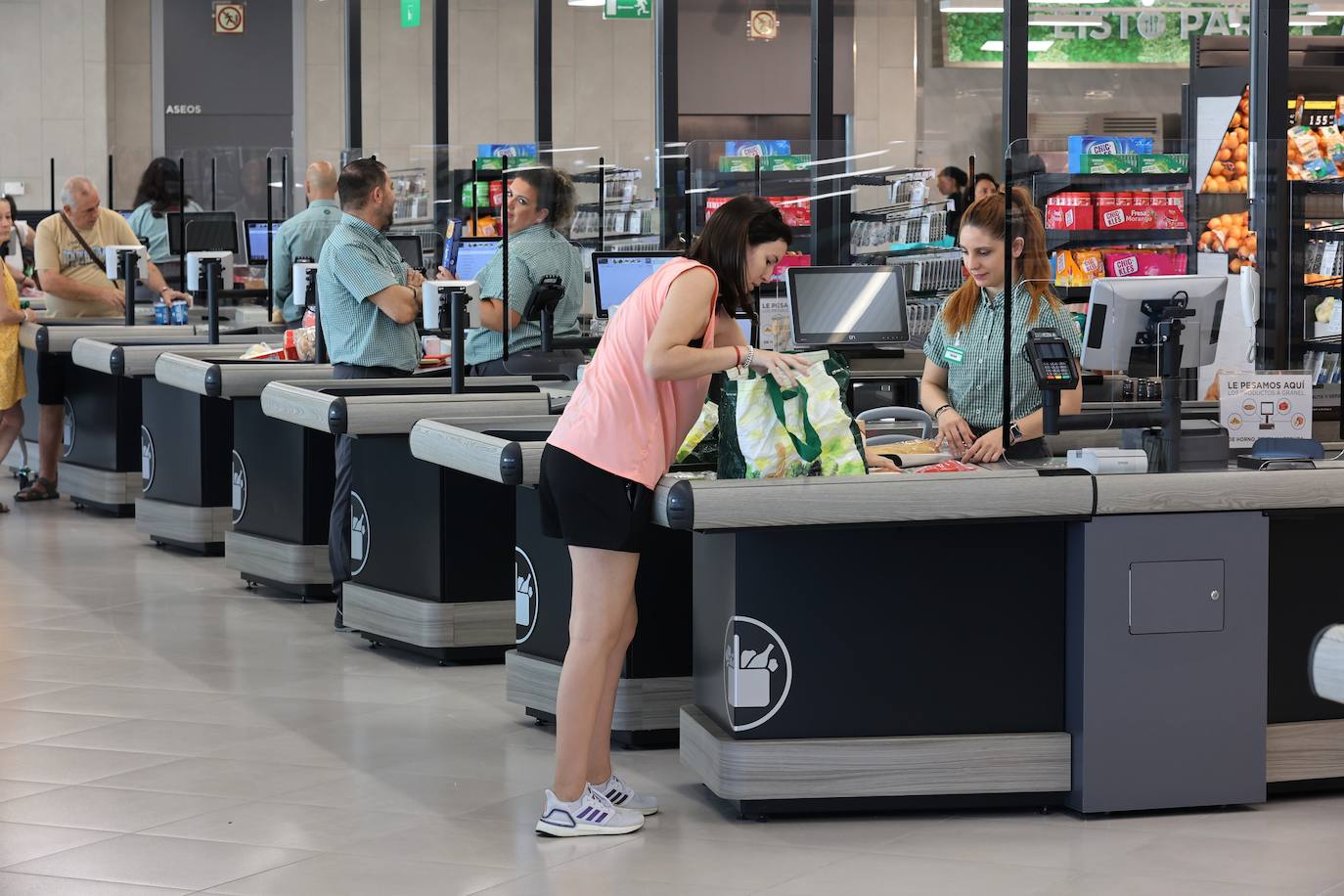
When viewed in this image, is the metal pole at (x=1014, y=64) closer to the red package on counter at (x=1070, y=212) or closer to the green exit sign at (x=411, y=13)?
the red package on counter at (x=1070, y=212)

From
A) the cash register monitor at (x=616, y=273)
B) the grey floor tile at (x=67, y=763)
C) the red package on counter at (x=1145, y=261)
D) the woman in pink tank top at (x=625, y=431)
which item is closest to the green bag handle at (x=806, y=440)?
the woman in pink tank top at (x=625, y=431)

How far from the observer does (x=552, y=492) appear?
13.2 ft

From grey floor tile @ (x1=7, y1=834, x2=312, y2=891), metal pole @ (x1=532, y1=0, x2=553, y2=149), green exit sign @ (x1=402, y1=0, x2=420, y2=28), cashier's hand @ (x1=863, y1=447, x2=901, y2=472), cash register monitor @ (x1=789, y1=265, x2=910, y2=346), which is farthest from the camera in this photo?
green exit sign @ (x1=402, y1=0, x2=420, y2=28)

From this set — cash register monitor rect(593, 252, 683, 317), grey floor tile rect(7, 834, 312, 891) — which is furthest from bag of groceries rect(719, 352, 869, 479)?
cash register monitor rect(593, 252, 683, 317)

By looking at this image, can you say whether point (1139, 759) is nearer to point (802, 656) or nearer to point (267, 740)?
point (802, 656)

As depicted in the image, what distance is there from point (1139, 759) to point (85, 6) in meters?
15.9

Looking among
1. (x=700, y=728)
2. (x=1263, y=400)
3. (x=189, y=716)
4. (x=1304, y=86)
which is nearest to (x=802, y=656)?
(x=700, y=728)

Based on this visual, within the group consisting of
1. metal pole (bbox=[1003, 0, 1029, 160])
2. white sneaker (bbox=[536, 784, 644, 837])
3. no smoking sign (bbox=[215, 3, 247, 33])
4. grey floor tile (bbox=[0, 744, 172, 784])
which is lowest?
grey floor tile (bbox=[0, 744, 172, 784])

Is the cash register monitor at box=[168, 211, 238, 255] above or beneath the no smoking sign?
beneath

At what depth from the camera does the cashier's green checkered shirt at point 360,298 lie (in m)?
6.38

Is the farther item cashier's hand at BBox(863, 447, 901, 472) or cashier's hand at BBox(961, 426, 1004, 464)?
cashier's hand at BBox(961, 426, 1004, 464)

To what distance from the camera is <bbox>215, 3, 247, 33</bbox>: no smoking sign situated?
1844cm

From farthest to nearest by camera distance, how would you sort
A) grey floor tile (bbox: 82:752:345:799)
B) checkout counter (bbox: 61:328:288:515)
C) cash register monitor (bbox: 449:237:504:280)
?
checkout counter (bbox: 61:328:288:515) → cash register monitor (bbox: 449:237:504:280) → grey floor tile (bbox: 82:752:345:799)

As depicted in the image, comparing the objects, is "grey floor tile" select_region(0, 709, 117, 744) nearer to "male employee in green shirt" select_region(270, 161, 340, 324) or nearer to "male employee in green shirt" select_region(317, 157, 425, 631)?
"male employee in green shirt" select_region(317, 157, 425, 631)
